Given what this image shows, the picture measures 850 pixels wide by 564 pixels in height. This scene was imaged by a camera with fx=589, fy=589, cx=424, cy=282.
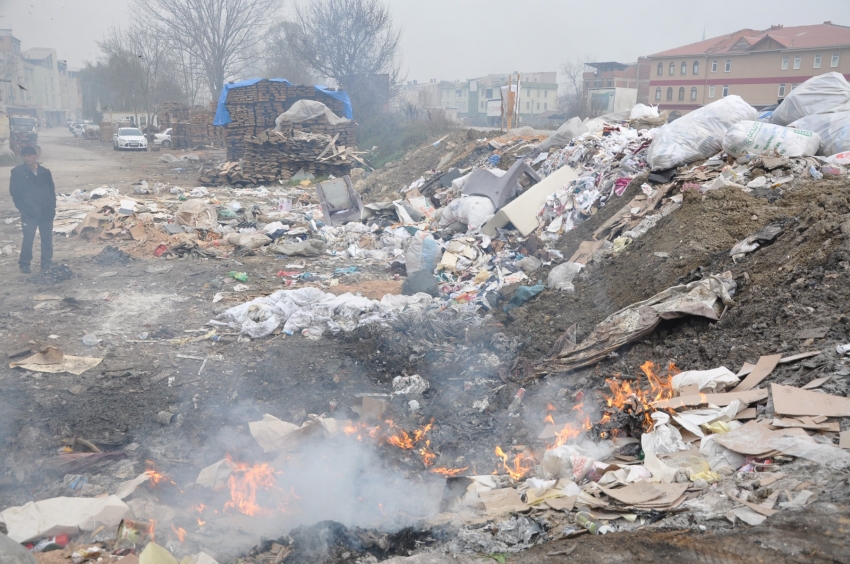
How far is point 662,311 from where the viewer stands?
4449 mm

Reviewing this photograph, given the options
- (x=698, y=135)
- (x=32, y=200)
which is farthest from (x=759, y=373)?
(x=32, y=200)

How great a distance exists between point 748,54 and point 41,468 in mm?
50886

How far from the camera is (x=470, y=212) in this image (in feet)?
32.1

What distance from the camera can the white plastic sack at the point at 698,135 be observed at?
776cm

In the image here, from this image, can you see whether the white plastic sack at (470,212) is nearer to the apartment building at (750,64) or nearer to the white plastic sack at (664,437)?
the white plastic sack at (664,437)

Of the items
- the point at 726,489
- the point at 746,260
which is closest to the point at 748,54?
the point at 746,260

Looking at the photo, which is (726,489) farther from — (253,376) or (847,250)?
(253,376)

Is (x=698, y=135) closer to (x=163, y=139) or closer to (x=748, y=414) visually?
(x=748, y=414)

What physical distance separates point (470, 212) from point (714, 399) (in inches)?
262

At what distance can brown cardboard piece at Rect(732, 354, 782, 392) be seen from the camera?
351 cm

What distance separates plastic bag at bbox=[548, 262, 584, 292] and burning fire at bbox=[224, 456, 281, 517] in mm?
3747

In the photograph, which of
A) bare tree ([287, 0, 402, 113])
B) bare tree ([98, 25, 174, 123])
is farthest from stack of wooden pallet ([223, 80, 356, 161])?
bare tree ([98, 25, 174, 123])

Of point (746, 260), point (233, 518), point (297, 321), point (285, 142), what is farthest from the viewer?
point (285, 142)

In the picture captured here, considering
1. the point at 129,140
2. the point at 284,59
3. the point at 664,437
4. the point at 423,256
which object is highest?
the point at 284,59
